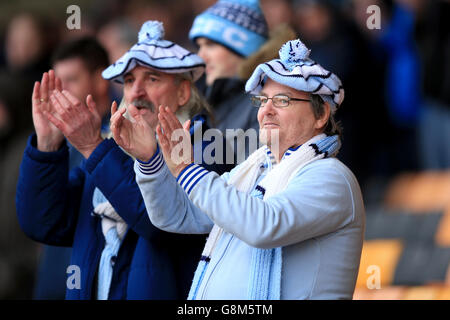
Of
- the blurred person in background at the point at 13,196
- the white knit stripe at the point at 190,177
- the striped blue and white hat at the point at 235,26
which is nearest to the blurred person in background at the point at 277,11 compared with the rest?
the blurred person in background at the point at 13,196

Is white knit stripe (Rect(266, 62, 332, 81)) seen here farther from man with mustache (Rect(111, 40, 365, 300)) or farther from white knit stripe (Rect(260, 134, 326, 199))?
white knit stripe (Rect(260, 134, 326, 199))

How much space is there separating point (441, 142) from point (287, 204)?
489cm

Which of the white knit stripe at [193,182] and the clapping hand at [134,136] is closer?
the white knit stripe at [193,182]

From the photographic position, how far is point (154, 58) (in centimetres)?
348

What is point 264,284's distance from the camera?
109 inches

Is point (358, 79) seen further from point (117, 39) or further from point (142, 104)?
point (142, 104)

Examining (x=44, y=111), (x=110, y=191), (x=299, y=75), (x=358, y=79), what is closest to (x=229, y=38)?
(x=44, y=111)

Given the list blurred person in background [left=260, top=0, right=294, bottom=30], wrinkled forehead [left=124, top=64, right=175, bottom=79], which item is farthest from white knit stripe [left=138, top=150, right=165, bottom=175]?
blurred person in background [left=260, top=0, right=294, bottom=30]

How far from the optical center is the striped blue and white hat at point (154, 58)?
11.3 ft

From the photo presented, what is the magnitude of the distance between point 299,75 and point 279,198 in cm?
45

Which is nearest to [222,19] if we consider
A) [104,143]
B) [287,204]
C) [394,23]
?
[104,143]

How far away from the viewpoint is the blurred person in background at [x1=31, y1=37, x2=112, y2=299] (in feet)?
14.6

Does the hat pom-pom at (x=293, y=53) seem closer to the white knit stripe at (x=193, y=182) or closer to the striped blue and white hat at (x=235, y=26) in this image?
the white knit stripe at (x=193, y=182)

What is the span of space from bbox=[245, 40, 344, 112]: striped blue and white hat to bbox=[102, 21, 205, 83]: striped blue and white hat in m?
0.62
